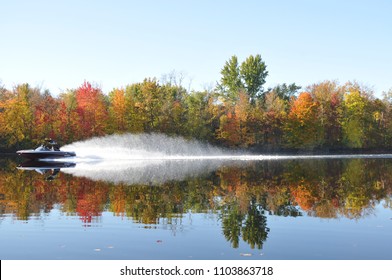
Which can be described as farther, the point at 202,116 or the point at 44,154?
the point at 202,116

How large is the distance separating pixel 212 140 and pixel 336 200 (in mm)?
80838

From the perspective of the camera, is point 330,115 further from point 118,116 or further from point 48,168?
point 48,168

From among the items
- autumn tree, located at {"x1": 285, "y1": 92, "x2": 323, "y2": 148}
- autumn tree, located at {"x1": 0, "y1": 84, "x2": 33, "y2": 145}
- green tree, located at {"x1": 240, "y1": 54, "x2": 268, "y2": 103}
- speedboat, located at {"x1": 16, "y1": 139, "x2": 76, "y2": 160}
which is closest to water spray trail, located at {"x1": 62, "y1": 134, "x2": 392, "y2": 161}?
autumn tree, located at {"x1": 0, "y1": 84, "x2": 33, "y2": 145}

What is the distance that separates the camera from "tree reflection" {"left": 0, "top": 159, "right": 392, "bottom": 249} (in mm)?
19906

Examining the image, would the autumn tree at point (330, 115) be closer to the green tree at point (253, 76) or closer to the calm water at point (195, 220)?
the green tree at point (253, 76)

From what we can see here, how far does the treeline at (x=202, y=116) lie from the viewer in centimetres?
9412

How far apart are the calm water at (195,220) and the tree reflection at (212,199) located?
0.05 meters

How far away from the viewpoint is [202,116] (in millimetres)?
105375

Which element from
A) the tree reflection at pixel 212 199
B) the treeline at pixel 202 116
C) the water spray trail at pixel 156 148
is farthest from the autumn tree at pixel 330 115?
the tree reflection at pixel 212 199

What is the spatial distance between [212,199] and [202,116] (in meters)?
80.5

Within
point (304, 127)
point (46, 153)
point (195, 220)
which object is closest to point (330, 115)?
point (304, 127)

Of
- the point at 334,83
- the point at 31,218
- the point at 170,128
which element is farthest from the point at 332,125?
the point at 31,218

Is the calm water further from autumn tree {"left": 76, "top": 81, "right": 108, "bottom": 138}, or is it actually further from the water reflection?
autumn tree {"left": 76, "top": 81, "right": 108, "bottom": 138}

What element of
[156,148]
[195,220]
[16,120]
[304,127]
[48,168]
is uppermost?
[304,127]
